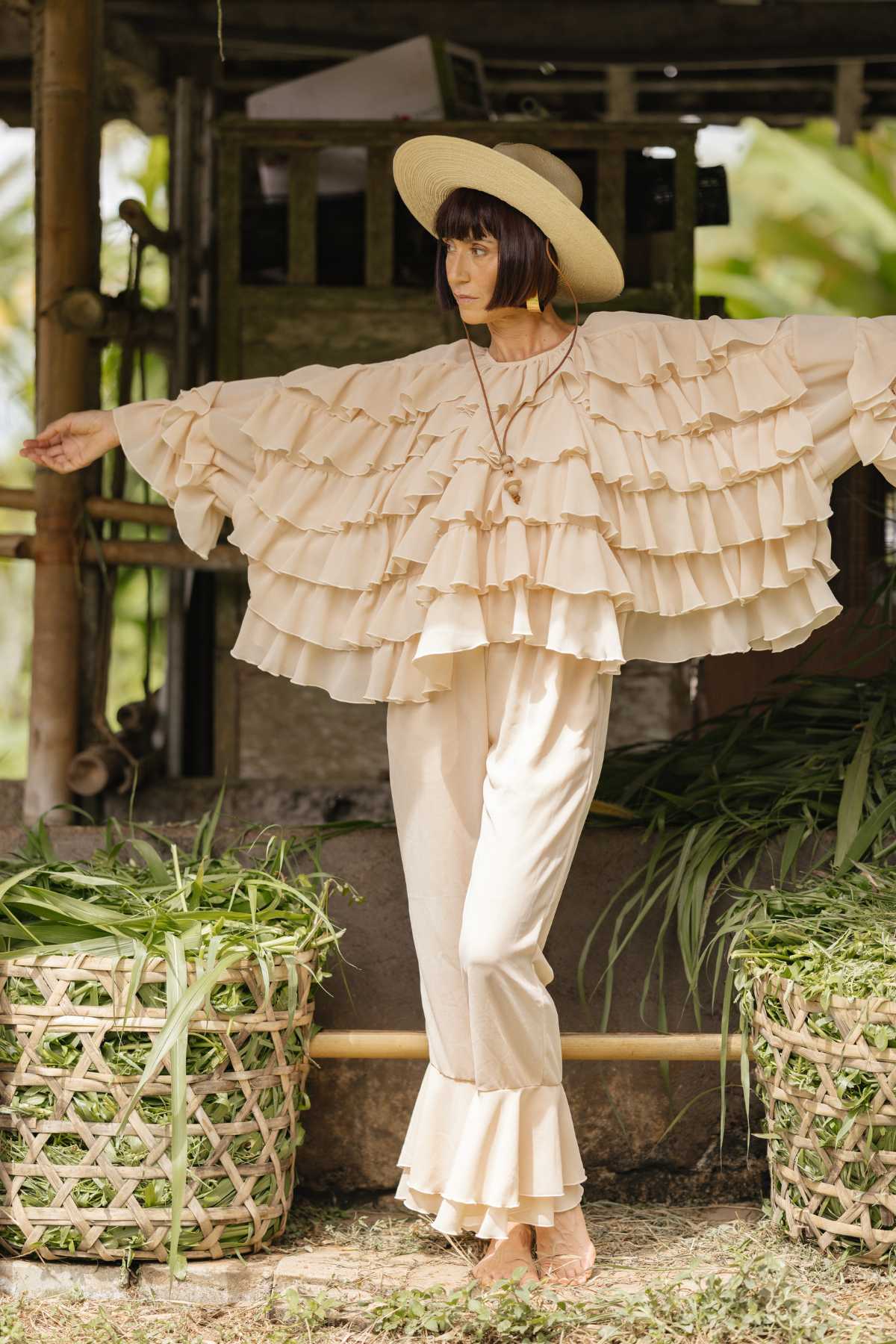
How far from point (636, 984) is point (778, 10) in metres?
3.34

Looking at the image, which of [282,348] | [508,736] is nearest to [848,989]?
[508,736]

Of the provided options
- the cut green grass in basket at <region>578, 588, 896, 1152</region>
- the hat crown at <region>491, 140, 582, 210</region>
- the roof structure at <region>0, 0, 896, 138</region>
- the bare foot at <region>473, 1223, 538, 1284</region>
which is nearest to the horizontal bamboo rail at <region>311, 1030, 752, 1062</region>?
the cut green grass in basket at <region>578, 588, 896, 1152</region>

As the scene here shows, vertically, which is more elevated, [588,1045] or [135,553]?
[135,553]

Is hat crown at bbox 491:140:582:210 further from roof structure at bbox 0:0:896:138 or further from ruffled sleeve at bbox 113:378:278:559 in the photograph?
roof structure at bbox 0:0:896:138

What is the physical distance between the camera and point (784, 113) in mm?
5301

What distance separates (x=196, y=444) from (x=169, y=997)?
1102 mm

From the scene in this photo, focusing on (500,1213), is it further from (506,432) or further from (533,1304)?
(506,432)

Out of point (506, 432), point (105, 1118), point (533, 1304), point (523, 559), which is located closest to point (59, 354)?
point (506, 432)

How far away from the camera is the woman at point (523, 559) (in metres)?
2.57

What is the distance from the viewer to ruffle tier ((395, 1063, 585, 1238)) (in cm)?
253

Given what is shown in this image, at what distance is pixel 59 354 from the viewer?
3.81 m

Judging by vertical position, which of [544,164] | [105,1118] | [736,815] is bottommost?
[105,1118]

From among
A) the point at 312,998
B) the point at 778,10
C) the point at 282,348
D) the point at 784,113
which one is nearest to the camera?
the point at 312,998

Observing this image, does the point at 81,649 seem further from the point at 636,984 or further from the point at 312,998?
the point at 636,984
